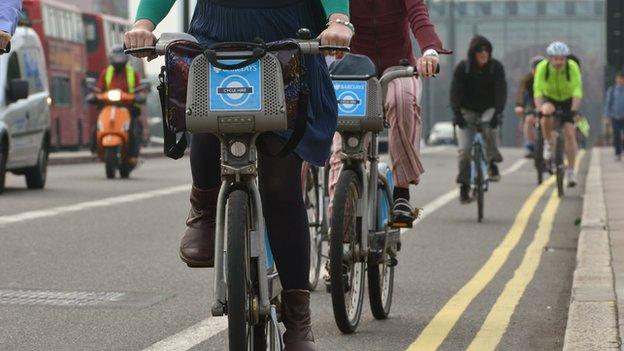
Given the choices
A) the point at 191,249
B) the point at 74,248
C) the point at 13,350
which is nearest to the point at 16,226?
the point at 74,248

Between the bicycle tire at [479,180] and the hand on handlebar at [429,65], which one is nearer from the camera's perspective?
the hand on handlebar at [429,65]

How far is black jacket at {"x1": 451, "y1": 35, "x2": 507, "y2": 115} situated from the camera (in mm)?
15938

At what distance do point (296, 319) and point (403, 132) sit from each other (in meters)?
2.85

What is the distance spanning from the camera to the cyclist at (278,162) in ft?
16.8

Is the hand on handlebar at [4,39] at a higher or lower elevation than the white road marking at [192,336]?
higher

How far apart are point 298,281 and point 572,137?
14714 millimetres

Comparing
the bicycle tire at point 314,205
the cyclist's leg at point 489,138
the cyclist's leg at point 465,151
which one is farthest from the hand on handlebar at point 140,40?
the cyclist's leg at point 489,138

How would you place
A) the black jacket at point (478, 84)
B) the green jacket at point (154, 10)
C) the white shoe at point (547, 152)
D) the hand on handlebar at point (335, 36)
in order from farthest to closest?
the white shoe at point (547, 152)
the black jacket at point (478, 84)
the green jacket at point (154, 10)
the hand on handlebar at point (335, 36)

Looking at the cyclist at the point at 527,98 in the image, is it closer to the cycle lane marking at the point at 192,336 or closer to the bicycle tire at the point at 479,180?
the bicycle tire at the point at 479,180

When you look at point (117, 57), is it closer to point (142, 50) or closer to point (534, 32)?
point (142, 50)

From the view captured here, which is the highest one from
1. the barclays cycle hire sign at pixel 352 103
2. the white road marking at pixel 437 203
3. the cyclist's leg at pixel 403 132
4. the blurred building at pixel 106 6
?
the barclays cycle hire sign at pixel 352 103

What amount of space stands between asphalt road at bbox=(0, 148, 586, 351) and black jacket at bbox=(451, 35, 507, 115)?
1.01m

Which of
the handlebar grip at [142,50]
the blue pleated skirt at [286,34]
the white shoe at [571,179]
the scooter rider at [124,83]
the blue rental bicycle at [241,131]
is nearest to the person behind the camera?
the blue rental bicycle at [241,131]

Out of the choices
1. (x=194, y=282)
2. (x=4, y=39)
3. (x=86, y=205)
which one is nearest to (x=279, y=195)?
(x=4, y=39)
